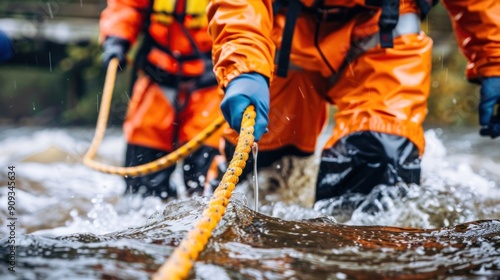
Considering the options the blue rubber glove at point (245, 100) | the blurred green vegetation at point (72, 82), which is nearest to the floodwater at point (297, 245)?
the blue rubber glove at point (245, 100)

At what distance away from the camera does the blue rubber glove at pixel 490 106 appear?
3.06 metres

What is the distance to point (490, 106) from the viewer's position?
3.11 metres

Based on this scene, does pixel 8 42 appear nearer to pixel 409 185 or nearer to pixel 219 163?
pixel 219 163

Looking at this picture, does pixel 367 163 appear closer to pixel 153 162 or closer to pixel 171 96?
pixel 153 162

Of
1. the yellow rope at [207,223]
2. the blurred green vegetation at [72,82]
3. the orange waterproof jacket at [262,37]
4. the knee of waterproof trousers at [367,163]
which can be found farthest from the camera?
the blurred green vegetation at [72,82]

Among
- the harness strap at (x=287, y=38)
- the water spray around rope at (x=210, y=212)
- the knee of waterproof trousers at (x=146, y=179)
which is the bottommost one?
the knee of waterproof trousers at (x=146, y=179)

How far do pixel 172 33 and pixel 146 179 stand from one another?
0.99 metres

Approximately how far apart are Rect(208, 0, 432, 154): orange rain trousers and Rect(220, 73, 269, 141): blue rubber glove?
65 millimetres

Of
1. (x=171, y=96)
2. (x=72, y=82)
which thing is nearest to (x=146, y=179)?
(x=171, y=96)

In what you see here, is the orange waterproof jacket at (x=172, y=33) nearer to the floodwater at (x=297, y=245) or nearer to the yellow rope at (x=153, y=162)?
the yellow rope at (x=153, y=162)

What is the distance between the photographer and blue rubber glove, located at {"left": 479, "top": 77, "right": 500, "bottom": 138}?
121 inches

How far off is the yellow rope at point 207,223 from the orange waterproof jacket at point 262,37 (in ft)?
0.79

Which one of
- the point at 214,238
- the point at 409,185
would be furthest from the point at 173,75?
the point at 214,238

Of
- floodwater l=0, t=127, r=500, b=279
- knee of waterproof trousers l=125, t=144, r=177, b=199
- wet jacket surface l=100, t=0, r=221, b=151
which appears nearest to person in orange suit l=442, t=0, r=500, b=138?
A: floodwater l=0, t=127, r=500, b=279
